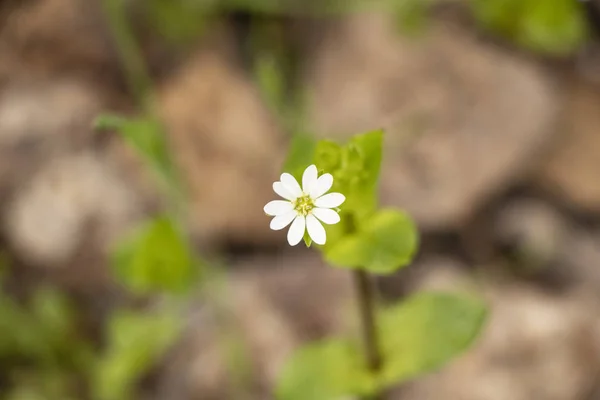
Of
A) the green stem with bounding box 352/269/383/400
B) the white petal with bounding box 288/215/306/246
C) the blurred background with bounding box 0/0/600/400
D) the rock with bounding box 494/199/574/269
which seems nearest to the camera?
the white petal with bounding box 288/215/306/246

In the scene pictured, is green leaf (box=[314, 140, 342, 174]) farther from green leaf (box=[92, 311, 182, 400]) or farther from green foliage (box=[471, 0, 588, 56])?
green foliage (box=[471, 0, 588, 56])

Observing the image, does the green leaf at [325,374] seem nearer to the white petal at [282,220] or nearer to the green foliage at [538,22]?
the white petal at [282,220]

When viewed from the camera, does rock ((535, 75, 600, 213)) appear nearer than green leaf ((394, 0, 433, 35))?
Yes

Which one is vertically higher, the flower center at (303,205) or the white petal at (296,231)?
the flower center at (303,205)

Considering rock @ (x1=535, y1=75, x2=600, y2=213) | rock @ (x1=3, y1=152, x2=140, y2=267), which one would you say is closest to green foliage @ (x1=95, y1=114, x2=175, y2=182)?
rock @ (x1=3, y1=152, x2=140, y2=267)

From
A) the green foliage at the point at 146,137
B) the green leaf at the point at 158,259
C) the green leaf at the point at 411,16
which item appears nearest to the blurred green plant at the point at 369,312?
the green foliage at the point at 146,137

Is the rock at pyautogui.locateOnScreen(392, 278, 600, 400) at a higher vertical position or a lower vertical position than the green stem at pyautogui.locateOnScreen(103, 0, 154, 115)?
lower
